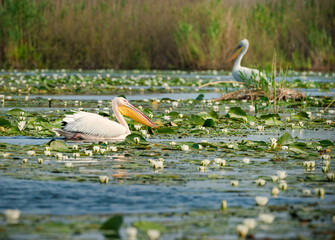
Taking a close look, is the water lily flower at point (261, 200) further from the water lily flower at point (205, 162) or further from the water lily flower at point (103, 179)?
the water lily flower at point (205, 162)

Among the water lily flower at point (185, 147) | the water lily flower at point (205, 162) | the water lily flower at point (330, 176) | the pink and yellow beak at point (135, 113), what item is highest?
the pink and yellow beak at point (135, 113)

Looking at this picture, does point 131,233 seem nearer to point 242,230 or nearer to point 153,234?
point 153,234

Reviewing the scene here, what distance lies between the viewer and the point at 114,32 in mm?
29859

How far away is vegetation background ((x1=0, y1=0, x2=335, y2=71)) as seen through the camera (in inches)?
1133

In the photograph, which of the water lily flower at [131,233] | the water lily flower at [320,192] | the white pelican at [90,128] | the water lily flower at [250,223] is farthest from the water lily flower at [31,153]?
the water lily flower at [250,223]

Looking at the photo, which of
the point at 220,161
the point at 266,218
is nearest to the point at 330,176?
the point at 220,161

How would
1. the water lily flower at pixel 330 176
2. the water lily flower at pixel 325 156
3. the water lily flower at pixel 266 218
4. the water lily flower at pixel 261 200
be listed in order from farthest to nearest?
the water lily flower at pixel 325 156, the water lily flower at pixel 330 176, the water lily flower at pixel 261 200, the water lily flower at pixel 266 218

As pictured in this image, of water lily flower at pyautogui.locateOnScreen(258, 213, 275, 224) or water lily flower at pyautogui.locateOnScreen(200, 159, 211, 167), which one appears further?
water lily flower at pyautogui.locateOnScreen(200, 159, 211, 167)

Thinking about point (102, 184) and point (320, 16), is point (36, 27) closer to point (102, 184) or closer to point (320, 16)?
point (320, 16)

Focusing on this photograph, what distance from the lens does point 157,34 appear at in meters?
30.3

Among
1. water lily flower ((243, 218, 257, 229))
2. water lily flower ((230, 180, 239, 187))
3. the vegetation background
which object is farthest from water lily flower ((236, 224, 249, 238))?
the vegetation background

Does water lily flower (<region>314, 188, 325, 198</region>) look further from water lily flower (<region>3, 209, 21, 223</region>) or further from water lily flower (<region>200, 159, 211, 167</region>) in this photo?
water lily flower (<region>3, 209, 21, 223</region>)

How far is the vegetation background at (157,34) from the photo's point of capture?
94.4 ft

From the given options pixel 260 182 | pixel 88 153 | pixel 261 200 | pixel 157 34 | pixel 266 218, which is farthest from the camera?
pixel 157 34
